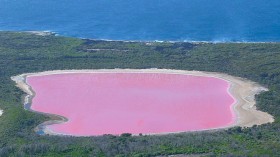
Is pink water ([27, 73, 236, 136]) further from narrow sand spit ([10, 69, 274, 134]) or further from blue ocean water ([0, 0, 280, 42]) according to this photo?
blue ocean water ([0, 0, 280, 42])

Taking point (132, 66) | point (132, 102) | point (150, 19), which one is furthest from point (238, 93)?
point (150, 19)

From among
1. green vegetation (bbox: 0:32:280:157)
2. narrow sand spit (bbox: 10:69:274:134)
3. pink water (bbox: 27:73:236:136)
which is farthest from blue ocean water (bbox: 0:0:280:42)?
pink water (bbox: 27:73:236:136)

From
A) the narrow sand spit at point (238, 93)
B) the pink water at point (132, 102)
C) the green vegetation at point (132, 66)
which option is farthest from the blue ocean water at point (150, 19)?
the pink water at point (132, 102)

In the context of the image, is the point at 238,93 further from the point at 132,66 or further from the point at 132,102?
the point at 132,66

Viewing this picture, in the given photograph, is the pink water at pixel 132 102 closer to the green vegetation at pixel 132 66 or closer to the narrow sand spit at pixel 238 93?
the narrow sand spit at pixel 238 93

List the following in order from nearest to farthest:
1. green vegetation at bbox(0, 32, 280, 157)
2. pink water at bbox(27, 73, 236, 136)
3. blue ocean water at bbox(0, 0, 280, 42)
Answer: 1. green vegetation at bbox(0, 32, 280, 157)
2. pink water at bbox(27, 73, 236, 136)
3. blue ocean water at bbox(0, 0, 280, 42)

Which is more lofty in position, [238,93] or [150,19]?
[150,19]

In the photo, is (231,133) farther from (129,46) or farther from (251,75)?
(129,46)

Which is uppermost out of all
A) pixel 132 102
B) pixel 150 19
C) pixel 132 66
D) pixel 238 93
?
pixel 150 19
